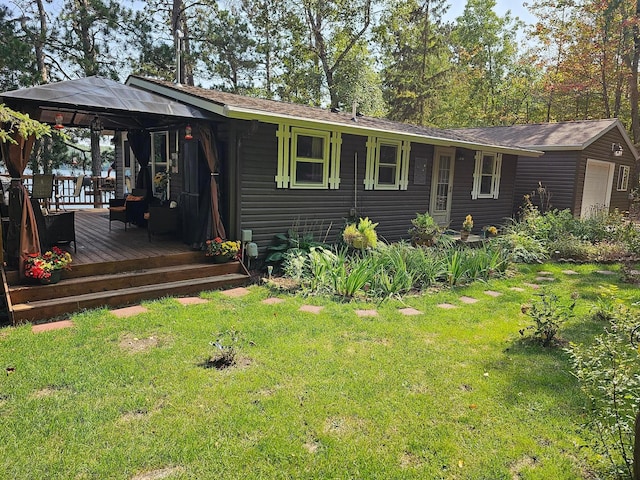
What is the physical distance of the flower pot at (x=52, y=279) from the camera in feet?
15.8

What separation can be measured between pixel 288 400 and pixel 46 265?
3.49m

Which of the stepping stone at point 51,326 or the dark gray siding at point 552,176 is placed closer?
the stepping stone at point 51,326

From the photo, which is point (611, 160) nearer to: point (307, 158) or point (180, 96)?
point (307, 158)

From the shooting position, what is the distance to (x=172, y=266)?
6.05m

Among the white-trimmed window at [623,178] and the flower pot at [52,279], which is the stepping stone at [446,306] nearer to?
the flower pot at [52,279]

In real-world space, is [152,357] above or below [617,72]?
below

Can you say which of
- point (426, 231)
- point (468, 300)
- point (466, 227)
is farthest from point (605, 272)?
point (468, 300)

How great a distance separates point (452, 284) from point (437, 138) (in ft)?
12.0

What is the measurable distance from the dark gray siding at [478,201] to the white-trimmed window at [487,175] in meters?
→ 0.15

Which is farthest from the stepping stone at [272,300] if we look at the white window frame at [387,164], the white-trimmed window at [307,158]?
the white window frame at [387,164]

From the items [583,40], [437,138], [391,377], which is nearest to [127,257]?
[391,377]

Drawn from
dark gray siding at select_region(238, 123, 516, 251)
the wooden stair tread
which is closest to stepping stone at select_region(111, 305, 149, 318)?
the wooden stair tread

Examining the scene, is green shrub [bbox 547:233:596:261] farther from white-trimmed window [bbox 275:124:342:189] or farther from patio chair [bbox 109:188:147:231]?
patio chair [bbox 109:188:147:231]

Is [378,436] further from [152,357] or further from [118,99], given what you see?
[118,99]
